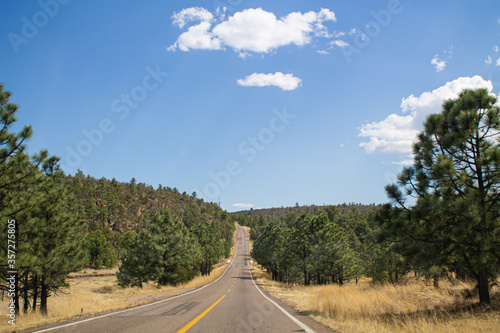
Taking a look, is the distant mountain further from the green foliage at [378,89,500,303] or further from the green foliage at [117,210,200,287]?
the green foliage at [378,89,500,303]

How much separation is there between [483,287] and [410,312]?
2.02 meters

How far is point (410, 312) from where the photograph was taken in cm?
817

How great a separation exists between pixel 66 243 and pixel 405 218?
50.4 ft

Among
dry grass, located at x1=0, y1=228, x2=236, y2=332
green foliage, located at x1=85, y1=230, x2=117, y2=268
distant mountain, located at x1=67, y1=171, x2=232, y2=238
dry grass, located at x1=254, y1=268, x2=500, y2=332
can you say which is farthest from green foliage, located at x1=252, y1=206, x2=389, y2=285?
green foliage, located at x1=85, y1=230, x2=117, y2=268

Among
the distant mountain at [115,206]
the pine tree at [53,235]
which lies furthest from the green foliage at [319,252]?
the distant mountain at [115,206]

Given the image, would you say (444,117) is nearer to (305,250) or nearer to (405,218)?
(405,218)

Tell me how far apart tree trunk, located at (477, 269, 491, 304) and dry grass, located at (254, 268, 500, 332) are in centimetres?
18

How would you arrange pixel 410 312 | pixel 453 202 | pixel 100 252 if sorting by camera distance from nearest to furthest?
1. pixel 453 202
2. pixel 410 312
3. pixel 100 252

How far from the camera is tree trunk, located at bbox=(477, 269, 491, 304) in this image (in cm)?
736

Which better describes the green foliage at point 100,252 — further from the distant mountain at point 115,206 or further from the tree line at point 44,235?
the tree line at point 44,235

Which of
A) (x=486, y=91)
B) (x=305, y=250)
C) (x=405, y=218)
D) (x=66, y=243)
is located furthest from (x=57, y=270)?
(x=305, y=250)

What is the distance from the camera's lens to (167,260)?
2912 centimetres

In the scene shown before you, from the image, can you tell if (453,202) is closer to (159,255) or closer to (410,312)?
(410,312)

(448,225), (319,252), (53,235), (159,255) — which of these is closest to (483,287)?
(448,225)
